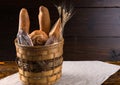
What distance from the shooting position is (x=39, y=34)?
0.82m

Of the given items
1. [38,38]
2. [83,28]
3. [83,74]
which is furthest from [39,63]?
[83,28]

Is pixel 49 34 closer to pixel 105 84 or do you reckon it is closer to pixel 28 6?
pixel 105 84

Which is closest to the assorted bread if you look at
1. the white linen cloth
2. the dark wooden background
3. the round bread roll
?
the round bread roll

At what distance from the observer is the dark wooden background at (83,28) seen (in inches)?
72.1

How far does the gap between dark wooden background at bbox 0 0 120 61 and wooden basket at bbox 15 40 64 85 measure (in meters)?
1.03

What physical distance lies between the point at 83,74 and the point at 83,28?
958mm

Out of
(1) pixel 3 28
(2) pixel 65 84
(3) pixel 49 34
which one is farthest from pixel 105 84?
(1) pixel 3 28

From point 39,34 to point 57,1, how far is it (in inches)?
40.5

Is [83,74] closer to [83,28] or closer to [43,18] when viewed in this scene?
[43,18]

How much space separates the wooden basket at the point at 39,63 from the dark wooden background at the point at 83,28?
40.6 inches

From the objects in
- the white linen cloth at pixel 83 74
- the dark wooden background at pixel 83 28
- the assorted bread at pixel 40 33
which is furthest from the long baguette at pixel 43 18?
the dark wooden background at pixel 83 28

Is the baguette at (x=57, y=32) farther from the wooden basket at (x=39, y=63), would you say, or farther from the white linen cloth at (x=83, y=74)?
the white linen cloth at (x=83, y=74)

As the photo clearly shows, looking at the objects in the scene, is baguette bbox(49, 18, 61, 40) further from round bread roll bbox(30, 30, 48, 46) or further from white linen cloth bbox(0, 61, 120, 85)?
white linen cloth bbox(0, 61, 120, 85)

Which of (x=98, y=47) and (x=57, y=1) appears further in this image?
(x=98, y=47)
